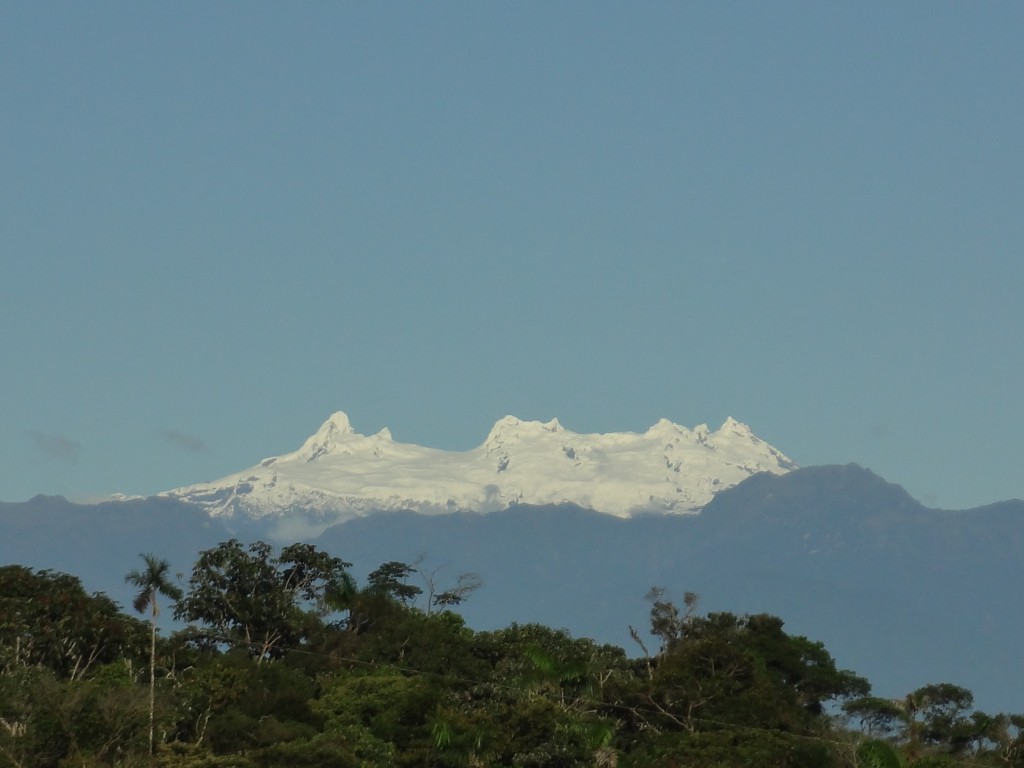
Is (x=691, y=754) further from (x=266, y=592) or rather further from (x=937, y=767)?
(x=266, y=592)

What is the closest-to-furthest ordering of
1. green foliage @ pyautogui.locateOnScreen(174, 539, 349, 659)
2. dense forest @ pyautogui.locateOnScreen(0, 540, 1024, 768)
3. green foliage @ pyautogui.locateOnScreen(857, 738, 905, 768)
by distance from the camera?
green foliage @ pyautogui.locateOnScreen(857, 738, 905, 768), dense forest @ pyautogui.locateOnScreen(0, 540, 1024, 768), green foliage @ pyautogui.locateOnScreen(174, 539, 349, 659)

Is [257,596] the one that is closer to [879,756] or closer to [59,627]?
[59,627]

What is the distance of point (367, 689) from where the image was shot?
87.4 metres

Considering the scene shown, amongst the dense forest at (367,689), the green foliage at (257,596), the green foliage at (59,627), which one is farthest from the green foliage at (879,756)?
the green foliage at (257,596)

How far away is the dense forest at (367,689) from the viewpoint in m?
73.6

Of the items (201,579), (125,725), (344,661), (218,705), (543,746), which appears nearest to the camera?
(125,725)

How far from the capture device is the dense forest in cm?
7356

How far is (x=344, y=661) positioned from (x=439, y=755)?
2270 cm

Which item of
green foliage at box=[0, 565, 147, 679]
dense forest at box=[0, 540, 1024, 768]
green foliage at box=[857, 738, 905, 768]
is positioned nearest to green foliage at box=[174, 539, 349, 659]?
dense forest at box=[0, 540, 1024, 768]

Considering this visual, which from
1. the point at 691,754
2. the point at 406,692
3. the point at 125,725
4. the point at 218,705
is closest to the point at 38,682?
the point at 125,725

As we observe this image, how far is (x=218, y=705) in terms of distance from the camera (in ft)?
278

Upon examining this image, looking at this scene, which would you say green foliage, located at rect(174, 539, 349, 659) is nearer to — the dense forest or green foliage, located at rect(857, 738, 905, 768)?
the dense forest

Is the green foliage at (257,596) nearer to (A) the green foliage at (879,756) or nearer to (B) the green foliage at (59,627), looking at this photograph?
(B) the green foliage at (59,627)

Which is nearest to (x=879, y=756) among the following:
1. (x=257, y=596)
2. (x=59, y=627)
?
(x=59, y=627)
